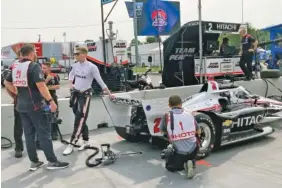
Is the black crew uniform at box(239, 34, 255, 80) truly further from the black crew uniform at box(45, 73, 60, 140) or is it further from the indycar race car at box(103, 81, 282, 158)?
the black crew uniform at box(45, 73, 60, 140)

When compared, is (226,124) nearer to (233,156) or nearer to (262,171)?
(233,156)

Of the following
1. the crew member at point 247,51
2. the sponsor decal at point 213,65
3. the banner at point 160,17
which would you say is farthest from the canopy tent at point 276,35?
the sponsor decal at point 213,65

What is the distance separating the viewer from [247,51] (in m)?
10.8

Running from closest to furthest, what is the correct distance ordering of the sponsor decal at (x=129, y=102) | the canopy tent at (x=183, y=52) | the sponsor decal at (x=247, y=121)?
the sponsor decal at (x=129, y=102) < the sponsor decal at (x=247, y=121) < the canopy tent at (x=183, y=52)

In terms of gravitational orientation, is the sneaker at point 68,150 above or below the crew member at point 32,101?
below

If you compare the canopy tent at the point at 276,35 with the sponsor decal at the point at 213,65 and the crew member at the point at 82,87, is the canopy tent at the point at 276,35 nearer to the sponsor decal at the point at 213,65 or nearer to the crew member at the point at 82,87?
the sponsor decal at the point at 213,65

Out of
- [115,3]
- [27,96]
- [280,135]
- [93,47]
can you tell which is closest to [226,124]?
[280,135]

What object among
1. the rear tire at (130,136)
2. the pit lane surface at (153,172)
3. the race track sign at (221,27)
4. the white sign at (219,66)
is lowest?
the pit lane surface at (153,172)

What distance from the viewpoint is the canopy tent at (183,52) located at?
11492 mm

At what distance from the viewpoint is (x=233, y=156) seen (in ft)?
18.7

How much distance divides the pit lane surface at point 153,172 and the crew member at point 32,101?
1.14ft

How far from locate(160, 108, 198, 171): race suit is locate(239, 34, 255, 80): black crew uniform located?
A: 21.5 feet

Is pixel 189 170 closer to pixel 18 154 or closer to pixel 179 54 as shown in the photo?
pixel 18 154

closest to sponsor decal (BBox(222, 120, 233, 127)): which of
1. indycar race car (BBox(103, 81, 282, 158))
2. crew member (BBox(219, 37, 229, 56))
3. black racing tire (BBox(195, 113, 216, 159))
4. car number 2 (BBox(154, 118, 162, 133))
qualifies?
indycar race car (BBox(103, 81, 282, 158))
